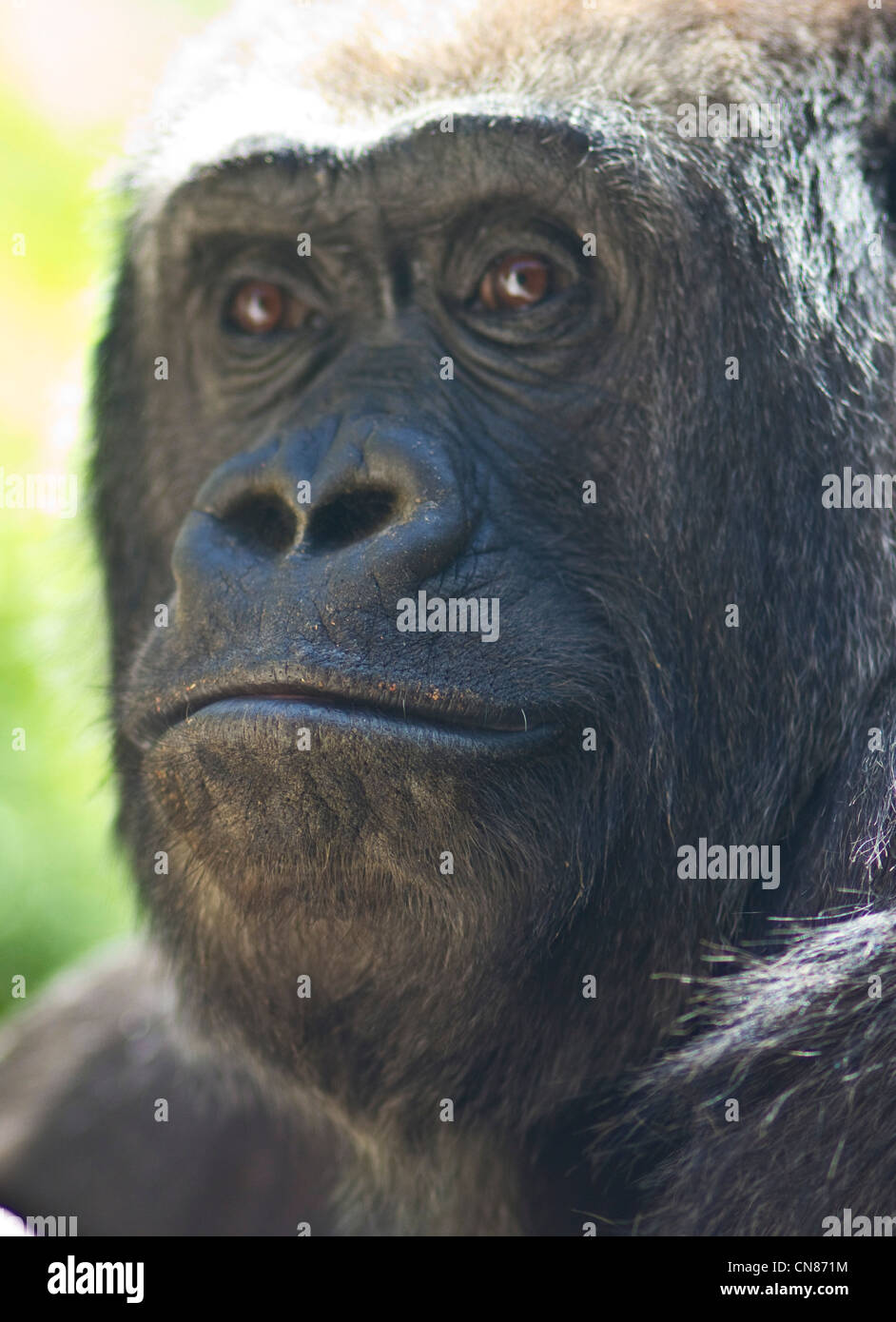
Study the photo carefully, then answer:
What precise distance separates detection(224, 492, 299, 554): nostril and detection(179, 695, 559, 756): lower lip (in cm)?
30

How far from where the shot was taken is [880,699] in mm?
2744

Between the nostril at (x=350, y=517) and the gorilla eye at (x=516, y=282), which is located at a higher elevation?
the gorilla eye at (x=516, y=282)

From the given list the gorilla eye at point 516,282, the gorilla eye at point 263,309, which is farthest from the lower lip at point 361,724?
the gorilla eye at point 263,309

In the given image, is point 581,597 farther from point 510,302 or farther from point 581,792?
point 510,302

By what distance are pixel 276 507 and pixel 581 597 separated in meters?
0.57

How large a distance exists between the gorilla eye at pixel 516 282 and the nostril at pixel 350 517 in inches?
22.1

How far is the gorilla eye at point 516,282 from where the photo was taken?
9.56 feet

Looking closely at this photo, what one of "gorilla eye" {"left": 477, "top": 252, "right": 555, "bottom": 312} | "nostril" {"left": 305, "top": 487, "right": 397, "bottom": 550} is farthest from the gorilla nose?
"gorilla eye" {"left": 477, "top": 252, "right": 555, "bottom": 312}
